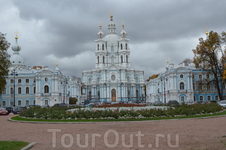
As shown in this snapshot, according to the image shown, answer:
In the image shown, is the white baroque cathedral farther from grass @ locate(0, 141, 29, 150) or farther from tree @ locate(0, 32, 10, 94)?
grass @ locate(0, 141, 29, 150)

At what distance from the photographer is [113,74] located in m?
89.4

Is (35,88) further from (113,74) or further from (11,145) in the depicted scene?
(11,145)

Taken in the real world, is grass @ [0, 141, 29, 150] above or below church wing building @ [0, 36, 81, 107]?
below

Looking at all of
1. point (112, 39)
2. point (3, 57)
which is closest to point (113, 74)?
point (112, 39)

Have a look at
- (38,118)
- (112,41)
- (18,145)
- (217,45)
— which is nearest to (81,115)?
(38,118)

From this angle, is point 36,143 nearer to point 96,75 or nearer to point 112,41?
point 96,75

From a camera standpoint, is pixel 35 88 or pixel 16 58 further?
pixel 16 58

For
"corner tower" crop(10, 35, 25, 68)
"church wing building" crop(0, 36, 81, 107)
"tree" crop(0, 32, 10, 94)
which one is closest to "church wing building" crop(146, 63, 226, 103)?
"church wing building" crop(0, 36, 81, 107)

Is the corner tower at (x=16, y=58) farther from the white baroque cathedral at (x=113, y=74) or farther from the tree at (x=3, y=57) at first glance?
the tree at (x=3, y=57)

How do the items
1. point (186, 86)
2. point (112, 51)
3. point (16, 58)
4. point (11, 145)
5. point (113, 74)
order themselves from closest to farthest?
point (11, 145) < point (186, 86) < point (16, 58) < point (113, 74) < point (112, 51)

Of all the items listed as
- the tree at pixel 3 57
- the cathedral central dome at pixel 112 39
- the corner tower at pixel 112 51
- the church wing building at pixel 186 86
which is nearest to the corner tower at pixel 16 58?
the corner tower at pixel 112 51

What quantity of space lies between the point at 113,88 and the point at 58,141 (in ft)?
253

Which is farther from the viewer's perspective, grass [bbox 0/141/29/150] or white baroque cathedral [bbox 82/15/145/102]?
white baroque cathedral [bbox 82/15/145/102]

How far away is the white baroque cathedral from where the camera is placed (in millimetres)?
88312
